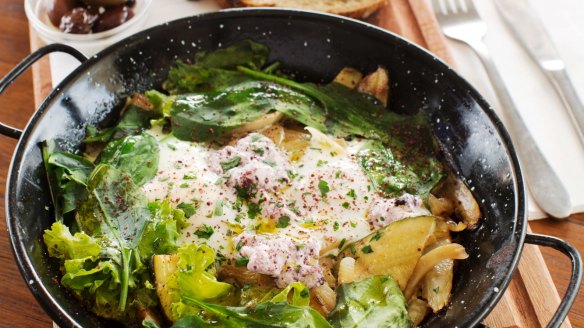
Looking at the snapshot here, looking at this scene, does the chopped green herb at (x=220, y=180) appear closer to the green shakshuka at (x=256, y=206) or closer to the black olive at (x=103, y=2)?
the green shakshuka at (x=256, y=206)

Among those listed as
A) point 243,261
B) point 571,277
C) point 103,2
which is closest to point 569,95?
point 571,277

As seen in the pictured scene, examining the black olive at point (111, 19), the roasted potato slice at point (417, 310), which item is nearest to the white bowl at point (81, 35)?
the black olive at point (111, 19)

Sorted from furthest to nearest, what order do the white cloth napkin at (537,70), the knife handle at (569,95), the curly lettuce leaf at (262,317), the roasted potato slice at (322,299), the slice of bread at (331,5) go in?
the slice of bread at (331,5) → the knife handle at (569,95) → the white cloth napkin at (537,70) → the roasted potato slice at (322,299) → the curly lettuce leaf at (262,317)

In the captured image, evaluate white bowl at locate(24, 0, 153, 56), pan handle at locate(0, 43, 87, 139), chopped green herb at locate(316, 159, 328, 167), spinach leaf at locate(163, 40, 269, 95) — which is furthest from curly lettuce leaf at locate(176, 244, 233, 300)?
white bowl at locate(24, 0, 153, 56)

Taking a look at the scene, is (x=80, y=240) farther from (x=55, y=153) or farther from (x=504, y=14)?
(x=504, y=14)

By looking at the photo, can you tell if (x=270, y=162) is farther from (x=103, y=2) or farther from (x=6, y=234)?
(x=103, y=2)

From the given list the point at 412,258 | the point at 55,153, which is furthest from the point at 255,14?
the point at 412,258
